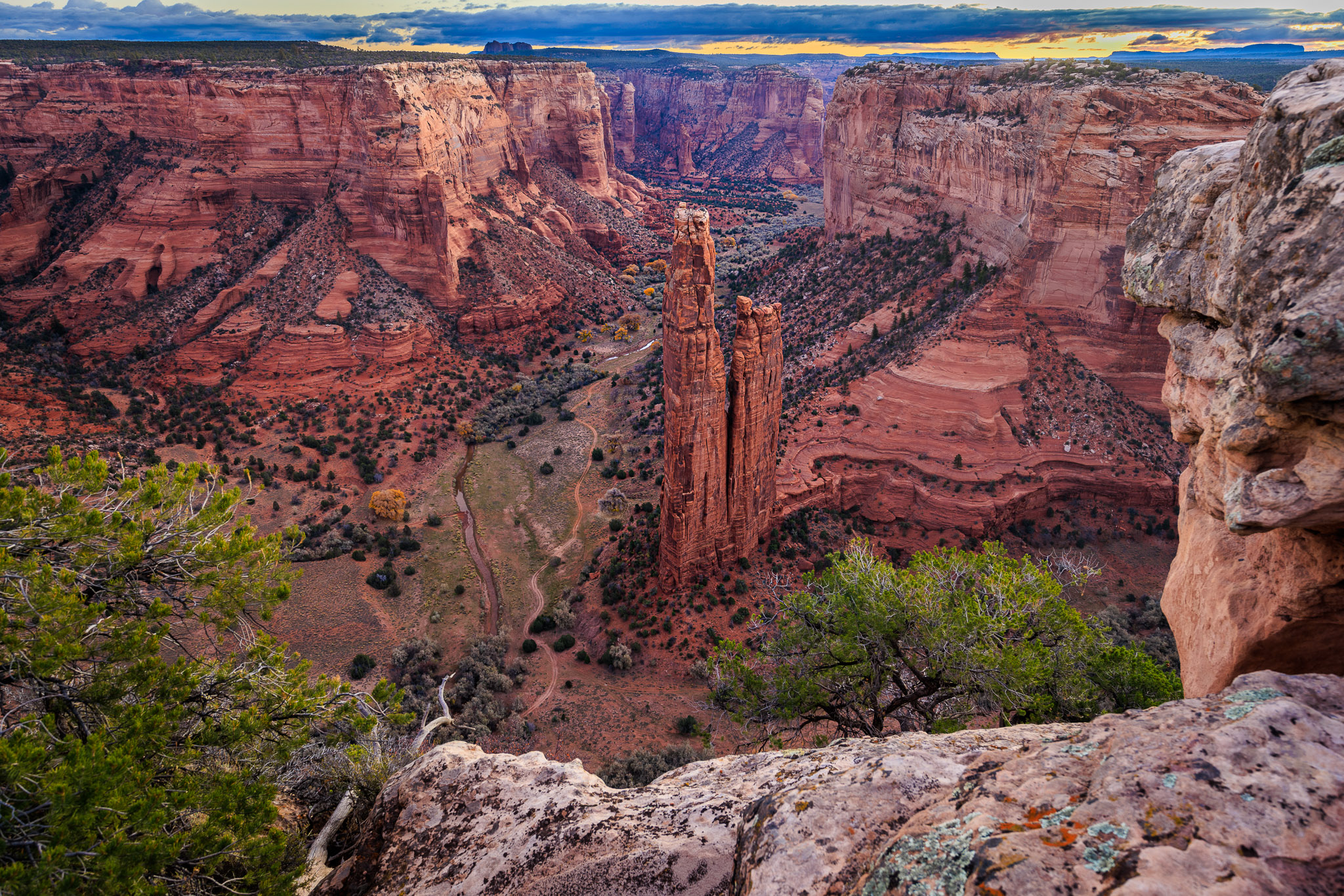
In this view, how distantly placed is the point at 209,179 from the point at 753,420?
2202 inches

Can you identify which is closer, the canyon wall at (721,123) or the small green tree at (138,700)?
the small green tree at (138,700)

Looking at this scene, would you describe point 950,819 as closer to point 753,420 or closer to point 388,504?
point 753,420

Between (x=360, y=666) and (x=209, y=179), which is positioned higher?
(x=209, y=179)

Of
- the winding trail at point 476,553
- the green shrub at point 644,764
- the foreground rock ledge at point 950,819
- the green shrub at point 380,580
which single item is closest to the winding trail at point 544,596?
the winding trail at point 476,553

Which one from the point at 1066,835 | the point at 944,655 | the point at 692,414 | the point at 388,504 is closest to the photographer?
the point at 1066,835

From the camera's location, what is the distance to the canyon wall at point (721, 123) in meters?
158

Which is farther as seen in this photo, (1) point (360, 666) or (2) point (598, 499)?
(2) point (598, 499)

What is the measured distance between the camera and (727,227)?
4473 inches

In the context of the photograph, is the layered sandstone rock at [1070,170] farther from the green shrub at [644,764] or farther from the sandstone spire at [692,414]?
the green shrub at [644,764]

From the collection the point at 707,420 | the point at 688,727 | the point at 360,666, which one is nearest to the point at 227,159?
the point at 360,666

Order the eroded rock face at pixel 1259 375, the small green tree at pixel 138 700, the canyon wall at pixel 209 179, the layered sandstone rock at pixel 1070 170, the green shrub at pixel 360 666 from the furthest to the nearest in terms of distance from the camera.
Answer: the canyon wall at pixel 209 179
the layered sandstone rock at pixel 1070 170
the green shrub at pixel 360 666
the small green tree at pixel 138 700
the eroded rock face at pixel 1259 375

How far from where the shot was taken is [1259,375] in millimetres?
5961

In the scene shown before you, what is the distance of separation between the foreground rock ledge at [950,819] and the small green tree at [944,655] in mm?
6126

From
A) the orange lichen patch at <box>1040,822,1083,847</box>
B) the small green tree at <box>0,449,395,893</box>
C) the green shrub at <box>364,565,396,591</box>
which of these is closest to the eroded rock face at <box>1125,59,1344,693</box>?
the orange lichen patch at <box>1040,822,1083,847</box>
